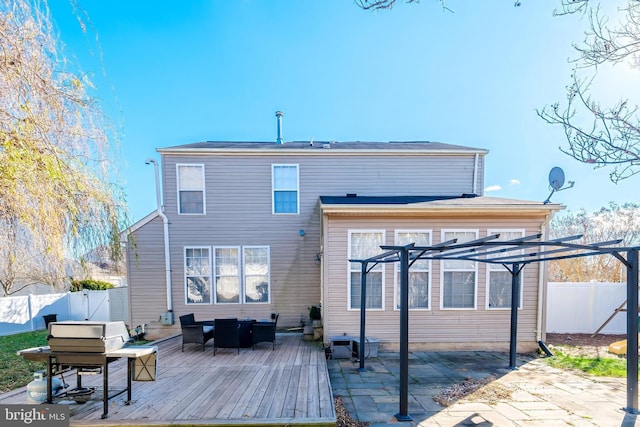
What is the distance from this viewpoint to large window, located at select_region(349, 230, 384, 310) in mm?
6723

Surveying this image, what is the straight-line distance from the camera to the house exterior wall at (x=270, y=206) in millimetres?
8211

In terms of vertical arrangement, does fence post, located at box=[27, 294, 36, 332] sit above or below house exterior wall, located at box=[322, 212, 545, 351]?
below

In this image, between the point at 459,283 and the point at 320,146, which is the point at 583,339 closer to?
the point at 459,283

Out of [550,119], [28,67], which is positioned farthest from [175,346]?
[550,119]

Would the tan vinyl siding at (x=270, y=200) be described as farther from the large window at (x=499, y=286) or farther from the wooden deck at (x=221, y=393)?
the large window at (x=499, y=286)

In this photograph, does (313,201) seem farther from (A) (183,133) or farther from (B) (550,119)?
(B) (550,119)

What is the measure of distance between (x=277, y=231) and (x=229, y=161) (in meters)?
2.56

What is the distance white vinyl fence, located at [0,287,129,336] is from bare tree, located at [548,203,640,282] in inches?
708

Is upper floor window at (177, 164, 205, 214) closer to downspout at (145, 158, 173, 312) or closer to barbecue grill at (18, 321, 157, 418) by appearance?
downspout at (145, 158, 173, 312)

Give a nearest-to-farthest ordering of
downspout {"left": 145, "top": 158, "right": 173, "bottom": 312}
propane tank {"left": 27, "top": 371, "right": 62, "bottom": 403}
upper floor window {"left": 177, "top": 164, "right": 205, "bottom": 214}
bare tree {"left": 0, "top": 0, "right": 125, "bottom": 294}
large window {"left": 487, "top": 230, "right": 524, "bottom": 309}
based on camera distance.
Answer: bare tree {"left": 0, "top": 0, "right": 125, "bottom": 294} < propane tank {"left": 27, "top": 371, "right": 62, "bottom": 403} < large window {"left": 487, "top": 230, "right": 524, "bottom": 309} < downspout {"left": 145, "top": 158, "right": 173, "bottom": 312} < upper floor window {"left": 177, "top": 164, "right": 205, "bottom": 214}

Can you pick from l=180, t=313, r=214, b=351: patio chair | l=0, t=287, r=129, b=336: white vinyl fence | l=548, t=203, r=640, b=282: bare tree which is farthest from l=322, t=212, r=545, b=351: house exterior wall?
l=0, t=287, r=129, b=336: white vinyl fence

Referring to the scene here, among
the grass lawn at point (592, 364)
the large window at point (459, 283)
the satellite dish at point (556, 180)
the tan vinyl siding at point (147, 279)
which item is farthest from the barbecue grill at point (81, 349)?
the satellite dish at point (556, 180)

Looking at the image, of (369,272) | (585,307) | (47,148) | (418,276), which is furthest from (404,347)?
(585,307)

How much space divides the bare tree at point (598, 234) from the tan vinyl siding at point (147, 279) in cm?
1477
